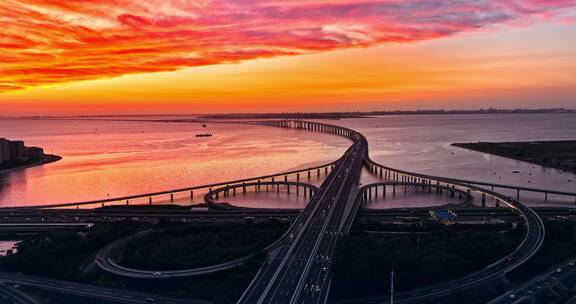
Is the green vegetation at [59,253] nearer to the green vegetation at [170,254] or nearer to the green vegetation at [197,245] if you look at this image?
the green vegetation at [170,254]

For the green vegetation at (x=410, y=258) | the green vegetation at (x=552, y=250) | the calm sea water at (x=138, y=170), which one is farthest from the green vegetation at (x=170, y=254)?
the calm sea water at (x=138, y=170)

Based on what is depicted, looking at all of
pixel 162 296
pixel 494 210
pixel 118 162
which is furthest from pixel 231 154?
pixel 162 296

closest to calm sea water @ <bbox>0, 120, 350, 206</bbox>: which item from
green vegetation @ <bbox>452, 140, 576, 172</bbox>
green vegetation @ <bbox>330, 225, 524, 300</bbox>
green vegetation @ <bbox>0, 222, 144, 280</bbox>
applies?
green vegetation @ <bbox>0, 222, 144, 280</bbox>

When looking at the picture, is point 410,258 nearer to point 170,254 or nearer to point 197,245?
point 197,245

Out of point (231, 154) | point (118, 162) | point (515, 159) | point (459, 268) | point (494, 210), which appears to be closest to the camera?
point (459, 268)

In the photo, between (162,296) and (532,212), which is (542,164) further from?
(162,296)

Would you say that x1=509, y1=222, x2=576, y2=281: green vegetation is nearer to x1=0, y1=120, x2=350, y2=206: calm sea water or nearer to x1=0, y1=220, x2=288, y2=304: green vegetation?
→ x1=0, y1=220, x2=288, y2=304: green vegetation
